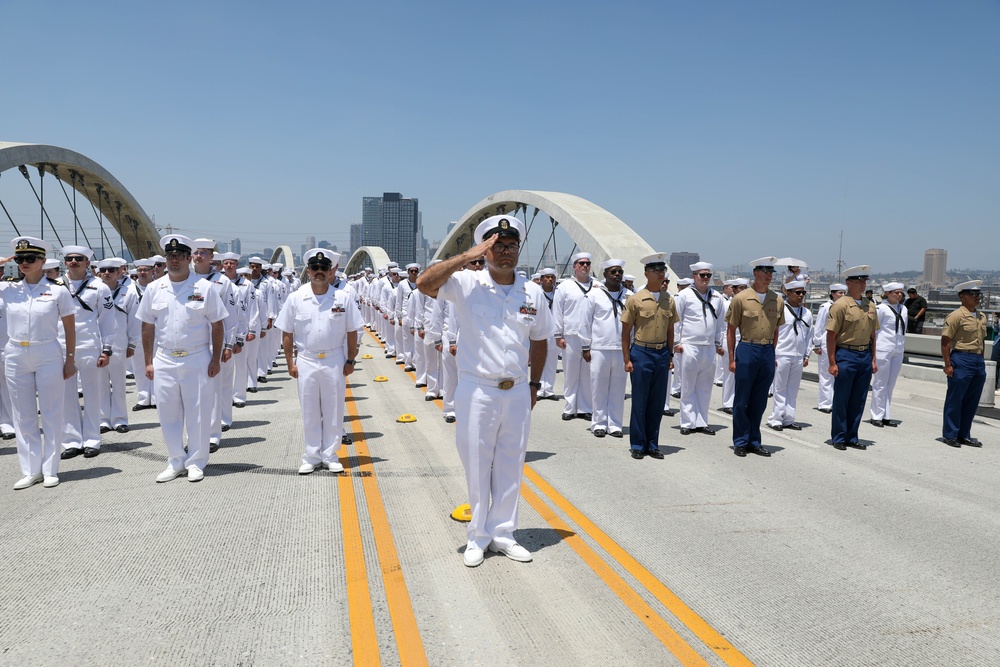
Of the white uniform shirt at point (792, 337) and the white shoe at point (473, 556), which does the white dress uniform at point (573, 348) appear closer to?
the white uniform shirt at point (792, 337)

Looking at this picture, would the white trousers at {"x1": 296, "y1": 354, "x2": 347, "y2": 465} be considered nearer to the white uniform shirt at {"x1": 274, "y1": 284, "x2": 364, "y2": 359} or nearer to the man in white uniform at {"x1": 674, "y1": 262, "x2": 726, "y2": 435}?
the white uniform shirt at {"x1": 274, "y1": 284, "x2": 364, "y2": 359}

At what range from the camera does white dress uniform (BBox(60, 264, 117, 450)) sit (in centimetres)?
691

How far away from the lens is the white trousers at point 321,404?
6.25 metres

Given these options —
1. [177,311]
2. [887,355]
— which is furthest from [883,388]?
[177,311]

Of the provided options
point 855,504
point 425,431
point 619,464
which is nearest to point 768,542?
point 855,504

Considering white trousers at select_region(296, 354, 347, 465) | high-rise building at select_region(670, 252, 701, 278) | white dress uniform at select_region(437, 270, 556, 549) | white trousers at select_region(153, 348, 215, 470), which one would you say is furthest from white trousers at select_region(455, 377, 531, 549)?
high-rise building at select_region(670, 252, 701, 278)

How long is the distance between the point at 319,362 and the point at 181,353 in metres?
1.24

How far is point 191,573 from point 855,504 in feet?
17.2

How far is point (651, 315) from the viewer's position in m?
7.25

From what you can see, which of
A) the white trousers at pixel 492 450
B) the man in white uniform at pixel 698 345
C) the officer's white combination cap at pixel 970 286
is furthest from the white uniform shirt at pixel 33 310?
the officer's white combination cap at pixel 970 286

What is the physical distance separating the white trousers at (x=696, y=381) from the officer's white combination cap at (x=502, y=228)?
186 inches

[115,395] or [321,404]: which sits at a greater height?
[321,404]

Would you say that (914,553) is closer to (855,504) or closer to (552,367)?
(855,504)

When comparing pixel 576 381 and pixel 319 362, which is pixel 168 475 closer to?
pixel 319 362
